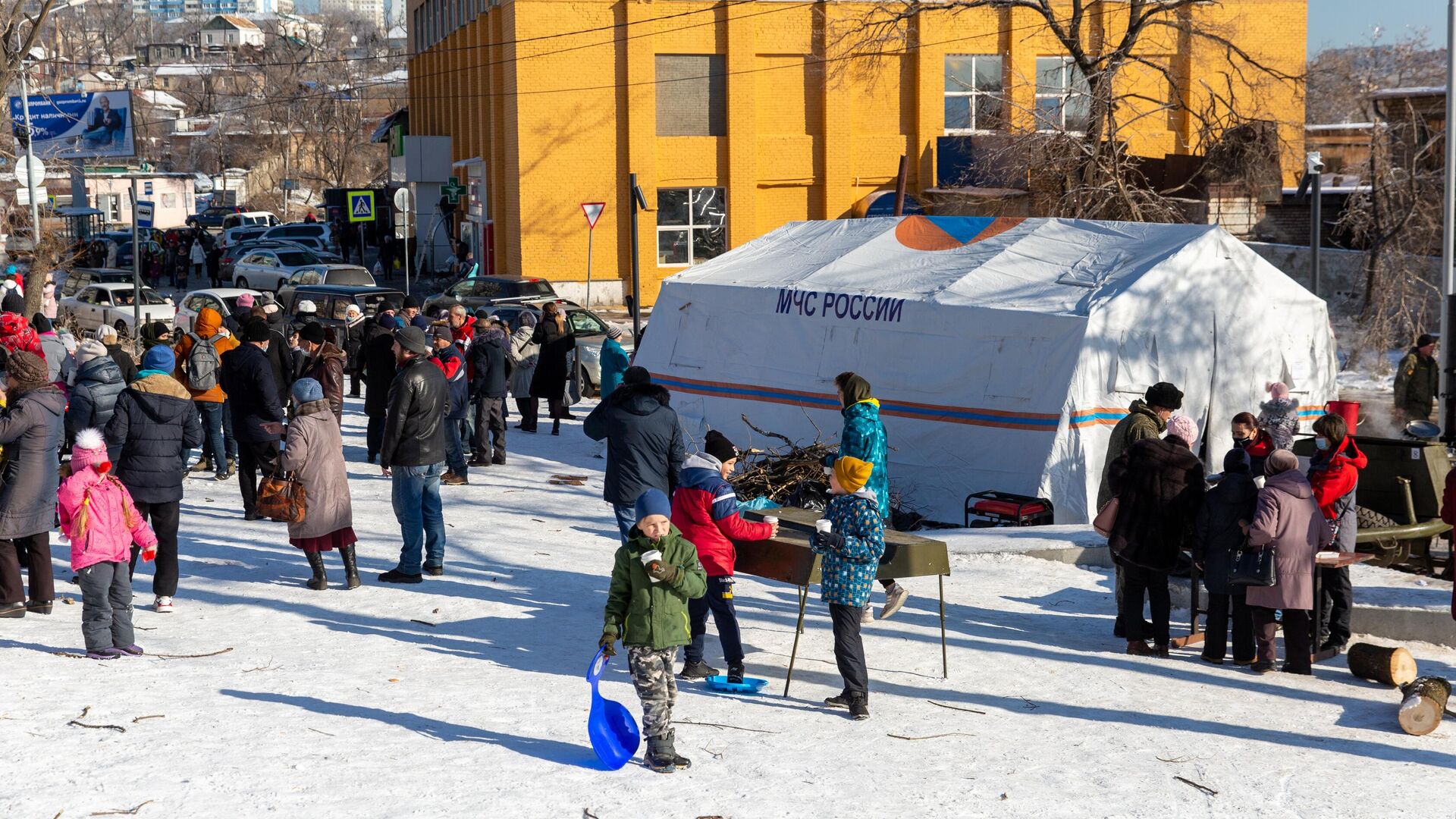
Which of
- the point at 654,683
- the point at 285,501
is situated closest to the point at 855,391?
the point at 654,683

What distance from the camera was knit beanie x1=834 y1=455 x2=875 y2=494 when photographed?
24.2ft

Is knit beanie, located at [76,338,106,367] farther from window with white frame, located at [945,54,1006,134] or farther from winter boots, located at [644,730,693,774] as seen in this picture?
window with white frame, located at [945,54,1006,134]

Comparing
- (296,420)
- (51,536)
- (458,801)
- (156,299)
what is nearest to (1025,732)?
(458,801)

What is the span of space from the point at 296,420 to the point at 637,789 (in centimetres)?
429

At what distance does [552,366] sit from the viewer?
18.6 metres

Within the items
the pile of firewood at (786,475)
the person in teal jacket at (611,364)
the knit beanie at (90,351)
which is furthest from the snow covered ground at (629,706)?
the person in teal jacket at (611,364)

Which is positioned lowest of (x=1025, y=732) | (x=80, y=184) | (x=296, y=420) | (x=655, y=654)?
(x=1025, y=732)

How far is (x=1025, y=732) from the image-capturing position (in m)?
7.50

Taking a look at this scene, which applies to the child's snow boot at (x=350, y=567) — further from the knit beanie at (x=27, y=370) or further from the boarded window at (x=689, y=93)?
the boarded window at (x=689, y=93)

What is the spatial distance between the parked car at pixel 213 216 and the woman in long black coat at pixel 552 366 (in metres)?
47.4

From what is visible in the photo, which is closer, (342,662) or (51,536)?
(342,662)

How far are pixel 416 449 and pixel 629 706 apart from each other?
3265 millimetres

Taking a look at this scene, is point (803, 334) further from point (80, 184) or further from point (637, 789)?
point (80, 184)

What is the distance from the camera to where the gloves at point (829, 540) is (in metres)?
7.42
